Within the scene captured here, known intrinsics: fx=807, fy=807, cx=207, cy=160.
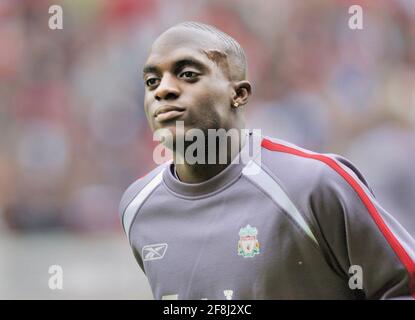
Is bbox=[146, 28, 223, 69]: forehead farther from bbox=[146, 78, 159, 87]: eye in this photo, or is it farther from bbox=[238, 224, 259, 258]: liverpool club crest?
bbox=[238, 224, 259, 258]: liverpool club crest

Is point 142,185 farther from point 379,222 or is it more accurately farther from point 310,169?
point 379,222

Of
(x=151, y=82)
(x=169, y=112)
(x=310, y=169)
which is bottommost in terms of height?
(x=310, y=169)

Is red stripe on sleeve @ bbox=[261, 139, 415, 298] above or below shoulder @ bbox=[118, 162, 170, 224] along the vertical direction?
below

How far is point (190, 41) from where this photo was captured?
2564 mm

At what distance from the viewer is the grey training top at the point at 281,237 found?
236cm

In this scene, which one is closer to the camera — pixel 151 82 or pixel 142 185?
pixel 151 82

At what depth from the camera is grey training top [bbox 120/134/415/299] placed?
2355 mm

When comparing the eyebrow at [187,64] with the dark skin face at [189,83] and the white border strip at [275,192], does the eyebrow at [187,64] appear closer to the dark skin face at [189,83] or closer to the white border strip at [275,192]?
the dark skin face at [189,83]

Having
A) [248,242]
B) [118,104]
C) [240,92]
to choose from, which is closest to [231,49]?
[240,92]

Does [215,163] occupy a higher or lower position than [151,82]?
lower

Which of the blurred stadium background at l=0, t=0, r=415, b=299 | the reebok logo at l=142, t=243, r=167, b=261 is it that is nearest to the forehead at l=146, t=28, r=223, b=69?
the reebok logo at l=142, t=243, r=167, b=261

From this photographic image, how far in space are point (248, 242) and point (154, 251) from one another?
40 cm

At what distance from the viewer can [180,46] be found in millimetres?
2555
